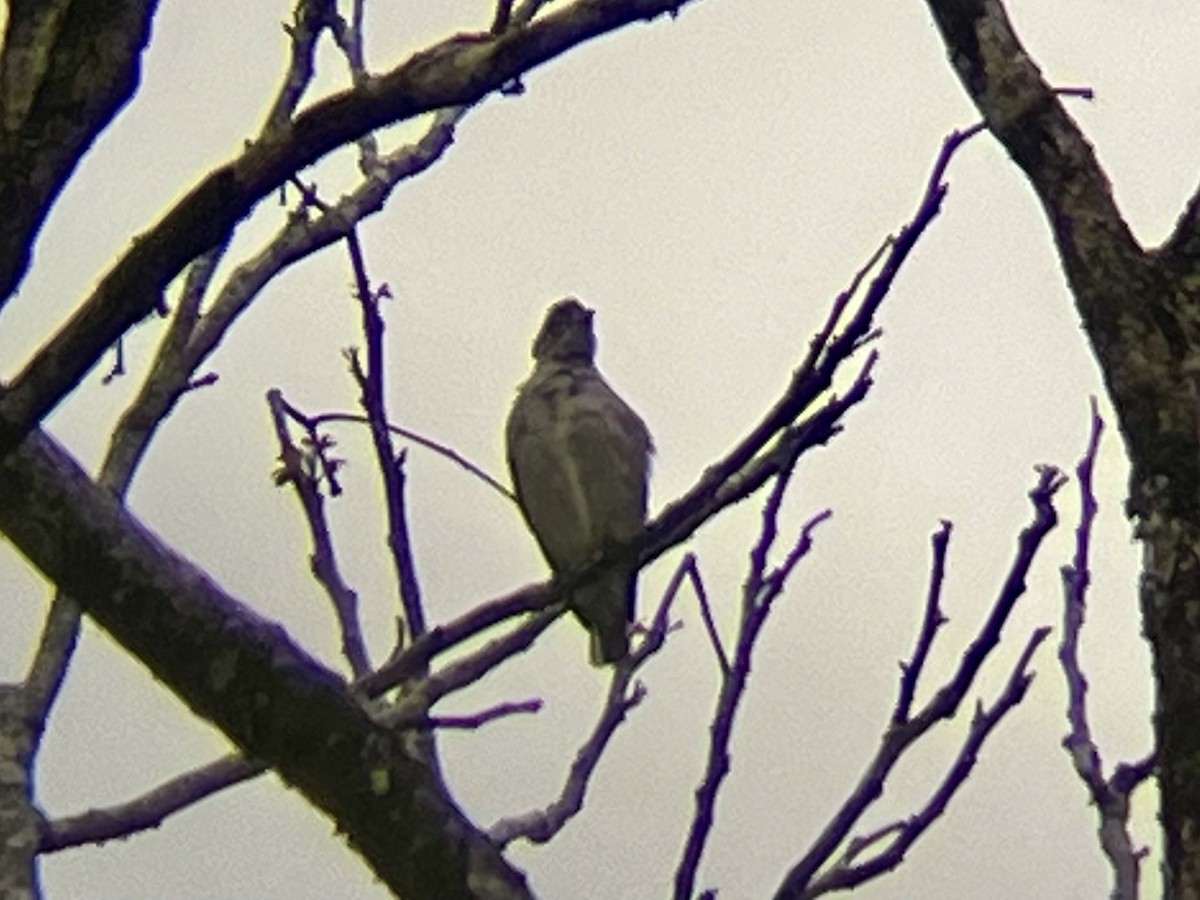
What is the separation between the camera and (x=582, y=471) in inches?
293

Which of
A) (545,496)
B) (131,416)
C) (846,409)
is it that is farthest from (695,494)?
(545,496)

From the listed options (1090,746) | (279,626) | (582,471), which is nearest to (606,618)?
(582,471)

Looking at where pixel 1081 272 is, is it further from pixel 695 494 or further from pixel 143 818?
pixel 143 818

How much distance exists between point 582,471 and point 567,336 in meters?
0.63

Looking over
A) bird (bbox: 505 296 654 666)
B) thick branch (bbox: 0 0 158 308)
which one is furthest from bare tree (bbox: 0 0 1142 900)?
bird (bbox: 505 296 654 666)

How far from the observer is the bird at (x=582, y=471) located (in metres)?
7.48

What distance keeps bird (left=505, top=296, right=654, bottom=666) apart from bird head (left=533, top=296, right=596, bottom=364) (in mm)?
47

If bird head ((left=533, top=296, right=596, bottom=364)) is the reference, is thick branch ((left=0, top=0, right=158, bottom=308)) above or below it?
below

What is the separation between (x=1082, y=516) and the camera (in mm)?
3256

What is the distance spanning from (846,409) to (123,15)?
950 mm

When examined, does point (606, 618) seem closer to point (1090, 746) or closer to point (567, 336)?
point (567, 336)

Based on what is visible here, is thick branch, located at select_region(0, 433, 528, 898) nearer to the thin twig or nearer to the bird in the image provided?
the thin twig

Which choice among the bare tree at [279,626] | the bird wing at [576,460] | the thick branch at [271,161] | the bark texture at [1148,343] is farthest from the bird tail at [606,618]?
the thick branch at [271,161]

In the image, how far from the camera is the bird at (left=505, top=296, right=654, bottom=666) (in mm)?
7480
